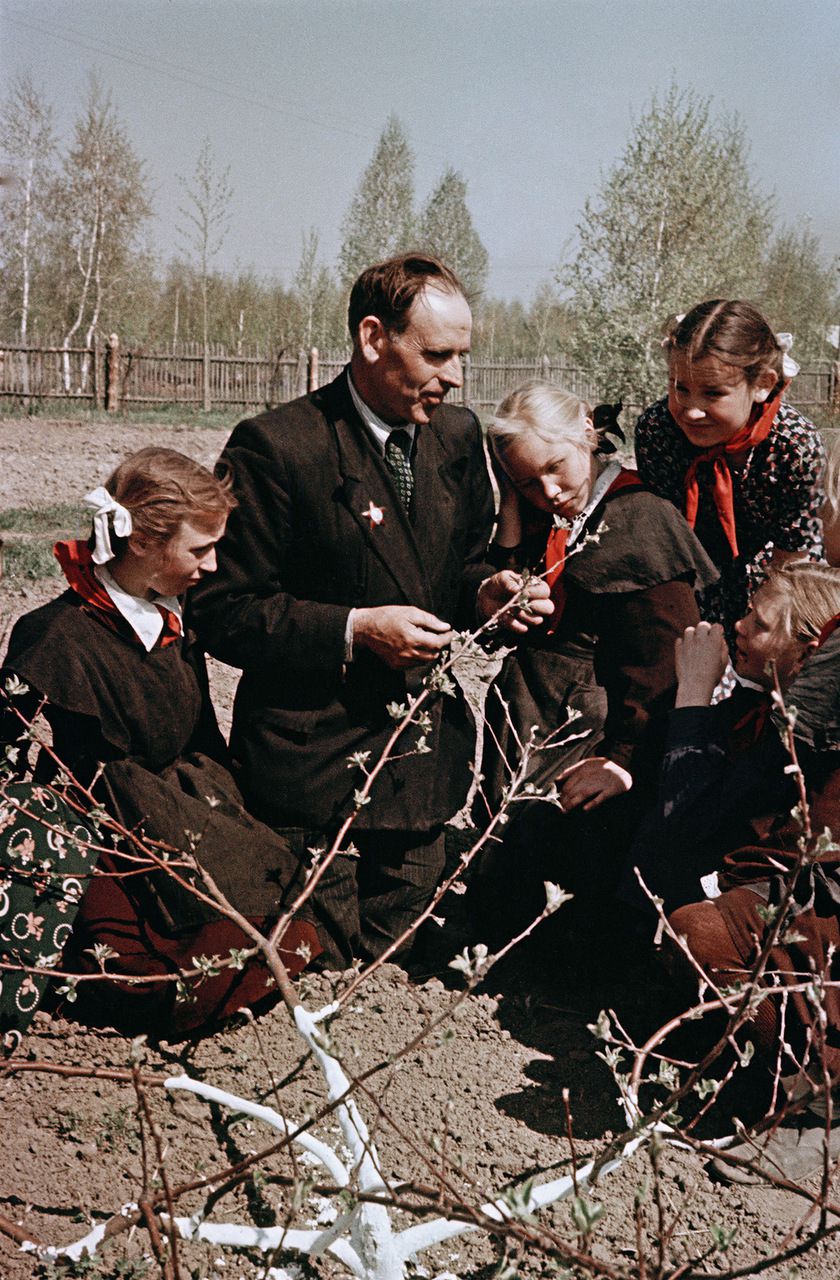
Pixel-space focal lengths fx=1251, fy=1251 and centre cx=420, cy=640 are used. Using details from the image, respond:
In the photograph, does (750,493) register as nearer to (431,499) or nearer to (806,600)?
(431,499)

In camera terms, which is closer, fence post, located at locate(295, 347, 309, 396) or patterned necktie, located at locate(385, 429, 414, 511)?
patterned necktie, located at locate(385, 429, 414, 511)

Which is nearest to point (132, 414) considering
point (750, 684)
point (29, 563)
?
point (29, 563)

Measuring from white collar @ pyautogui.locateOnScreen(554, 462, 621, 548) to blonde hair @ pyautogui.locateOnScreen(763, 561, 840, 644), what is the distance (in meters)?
0.79

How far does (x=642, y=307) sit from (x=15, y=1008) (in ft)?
76.6

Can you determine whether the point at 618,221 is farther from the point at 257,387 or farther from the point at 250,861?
the point at 250,861

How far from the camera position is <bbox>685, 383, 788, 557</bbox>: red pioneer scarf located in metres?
3.63

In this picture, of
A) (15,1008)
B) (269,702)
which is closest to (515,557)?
(269,702)

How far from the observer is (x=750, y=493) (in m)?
3.78

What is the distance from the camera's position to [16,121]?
31984mm

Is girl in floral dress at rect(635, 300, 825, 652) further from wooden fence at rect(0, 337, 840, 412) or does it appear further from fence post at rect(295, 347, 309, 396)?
fence post at rect(295, 347, 309, 396)

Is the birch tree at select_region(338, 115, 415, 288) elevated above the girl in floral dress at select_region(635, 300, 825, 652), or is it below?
above

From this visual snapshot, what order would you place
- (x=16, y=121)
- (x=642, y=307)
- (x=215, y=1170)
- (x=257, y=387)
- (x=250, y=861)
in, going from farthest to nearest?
(x=16, y=121)
(x=257, y=387)
(x=642, y=307)
(x=250, y=861)
(x=215, y=1170)

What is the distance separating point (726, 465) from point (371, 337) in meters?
1.17

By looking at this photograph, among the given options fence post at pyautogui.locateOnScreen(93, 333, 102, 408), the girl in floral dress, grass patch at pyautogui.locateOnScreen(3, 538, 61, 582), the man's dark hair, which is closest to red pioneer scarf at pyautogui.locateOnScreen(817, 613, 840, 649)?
the girl in floral dress
